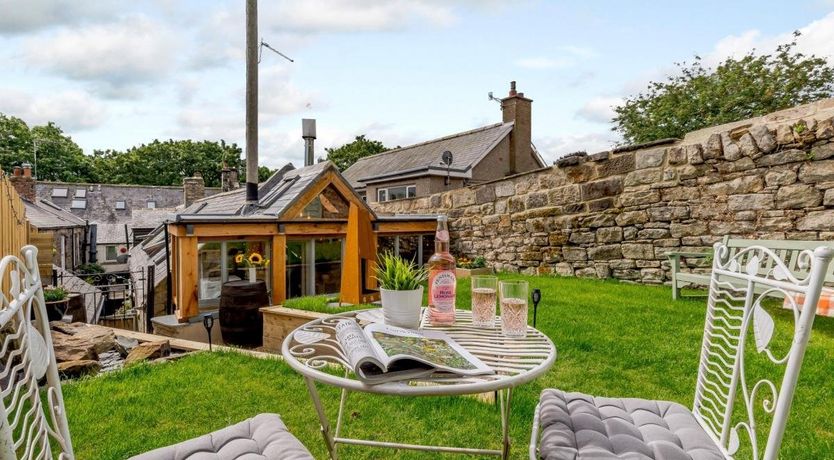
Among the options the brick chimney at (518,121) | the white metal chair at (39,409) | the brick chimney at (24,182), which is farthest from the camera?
the brick chimney at (24,182)

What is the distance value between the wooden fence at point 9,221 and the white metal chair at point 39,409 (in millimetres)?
4032

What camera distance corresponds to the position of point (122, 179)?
43.9 m

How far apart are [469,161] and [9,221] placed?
1305cm

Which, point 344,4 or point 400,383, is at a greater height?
point 344,4

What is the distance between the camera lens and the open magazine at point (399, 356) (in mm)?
1292

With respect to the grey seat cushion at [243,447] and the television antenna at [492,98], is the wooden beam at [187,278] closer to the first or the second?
the grey seat cushion at [243,447]

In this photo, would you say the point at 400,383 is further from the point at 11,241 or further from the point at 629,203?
the point at 629,203

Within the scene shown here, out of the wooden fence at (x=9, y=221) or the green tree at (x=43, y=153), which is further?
the green tree at (x=43, y=153)

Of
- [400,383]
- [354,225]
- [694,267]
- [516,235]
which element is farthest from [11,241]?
[694,267]

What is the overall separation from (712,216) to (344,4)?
19.3 feet

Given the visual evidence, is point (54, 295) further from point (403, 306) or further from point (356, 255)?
point (403, 306)

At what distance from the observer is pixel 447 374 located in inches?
53.7

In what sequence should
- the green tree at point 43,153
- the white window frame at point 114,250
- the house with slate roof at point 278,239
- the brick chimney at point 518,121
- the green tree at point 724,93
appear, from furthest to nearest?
the green tree at point 43,153, the white window frame at point 114,250, the brick chimney at point 518,121, the green tree at point 724,93, the house with slate roof at point 278,239

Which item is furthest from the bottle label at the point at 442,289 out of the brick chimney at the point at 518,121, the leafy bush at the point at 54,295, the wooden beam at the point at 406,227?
the brick chimney at the point at 518,121
